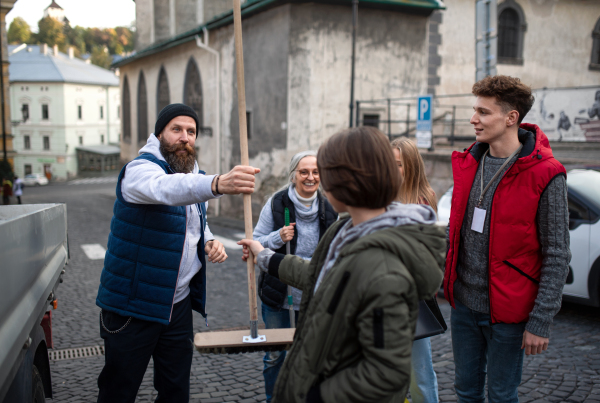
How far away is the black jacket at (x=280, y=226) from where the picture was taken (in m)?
3.44

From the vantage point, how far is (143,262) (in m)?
2.69

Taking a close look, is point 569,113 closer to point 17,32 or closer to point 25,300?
point 25,300

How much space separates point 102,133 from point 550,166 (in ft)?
208

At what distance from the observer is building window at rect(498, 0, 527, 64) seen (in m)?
18.7

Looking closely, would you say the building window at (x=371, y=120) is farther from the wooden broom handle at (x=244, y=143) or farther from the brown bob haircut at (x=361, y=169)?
the brown bob haircut at (x=361, y=169)

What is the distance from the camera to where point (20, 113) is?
54.8m

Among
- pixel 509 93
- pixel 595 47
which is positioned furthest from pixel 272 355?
pixel 595 47

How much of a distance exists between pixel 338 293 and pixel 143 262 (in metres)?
1.41

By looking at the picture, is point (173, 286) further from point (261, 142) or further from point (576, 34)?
point (576, 34)

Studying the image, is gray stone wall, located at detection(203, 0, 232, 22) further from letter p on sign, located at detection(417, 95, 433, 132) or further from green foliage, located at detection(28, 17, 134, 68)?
green foliage, located at detection(28, 17, 134, 68)

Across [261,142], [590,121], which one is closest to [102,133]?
[261,142]

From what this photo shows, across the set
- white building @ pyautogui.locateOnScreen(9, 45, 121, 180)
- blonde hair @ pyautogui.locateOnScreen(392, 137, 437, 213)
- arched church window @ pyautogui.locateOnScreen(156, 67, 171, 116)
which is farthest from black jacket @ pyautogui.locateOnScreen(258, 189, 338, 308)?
white building @ pyautogui.locateOnScreen(9, 45, 121, 180)

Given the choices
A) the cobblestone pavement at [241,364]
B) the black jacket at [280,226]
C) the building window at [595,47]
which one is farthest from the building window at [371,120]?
the black jacket at [280,226]

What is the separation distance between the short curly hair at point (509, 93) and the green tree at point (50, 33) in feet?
269
